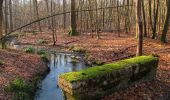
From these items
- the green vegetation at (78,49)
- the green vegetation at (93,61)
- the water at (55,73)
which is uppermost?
the green vegetation at (78,49)

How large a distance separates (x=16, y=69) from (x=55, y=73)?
142 inches

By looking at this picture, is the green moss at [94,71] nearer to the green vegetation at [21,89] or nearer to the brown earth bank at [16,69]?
the green vegetation at [21,89]

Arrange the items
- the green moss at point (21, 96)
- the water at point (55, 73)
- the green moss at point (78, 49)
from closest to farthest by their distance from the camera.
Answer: the green moss at point (21, 96) < the water at point (55, 73) < the green moss at point (78, 49)

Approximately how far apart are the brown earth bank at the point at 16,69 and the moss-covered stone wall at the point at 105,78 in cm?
339

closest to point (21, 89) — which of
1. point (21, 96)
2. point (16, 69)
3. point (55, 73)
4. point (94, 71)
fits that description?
point (21, 96)

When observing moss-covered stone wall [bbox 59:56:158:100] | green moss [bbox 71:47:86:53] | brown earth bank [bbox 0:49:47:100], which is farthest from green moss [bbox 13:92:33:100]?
green moss [bbox 71:47:86:53]

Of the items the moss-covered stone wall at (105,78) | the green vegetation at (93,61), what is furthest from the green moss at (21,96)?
the green vegetation at (93,61)

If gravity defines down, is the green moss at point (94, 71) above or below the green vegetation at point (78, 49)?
above

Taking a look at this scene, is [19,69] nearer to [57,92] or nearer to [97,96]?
[57,92]

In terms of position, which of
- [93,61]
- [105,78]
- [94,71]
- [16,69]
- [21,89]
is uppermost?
[94,71]

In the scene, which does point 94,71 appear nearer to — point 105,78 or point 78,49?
point 105,78

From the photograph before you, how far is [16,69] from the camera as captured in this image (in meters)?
17.4

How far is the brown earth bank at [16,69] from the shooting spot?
14.3 metres

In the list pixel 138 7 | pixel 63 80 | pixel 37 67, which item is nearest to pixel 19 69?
pixel 37 67
